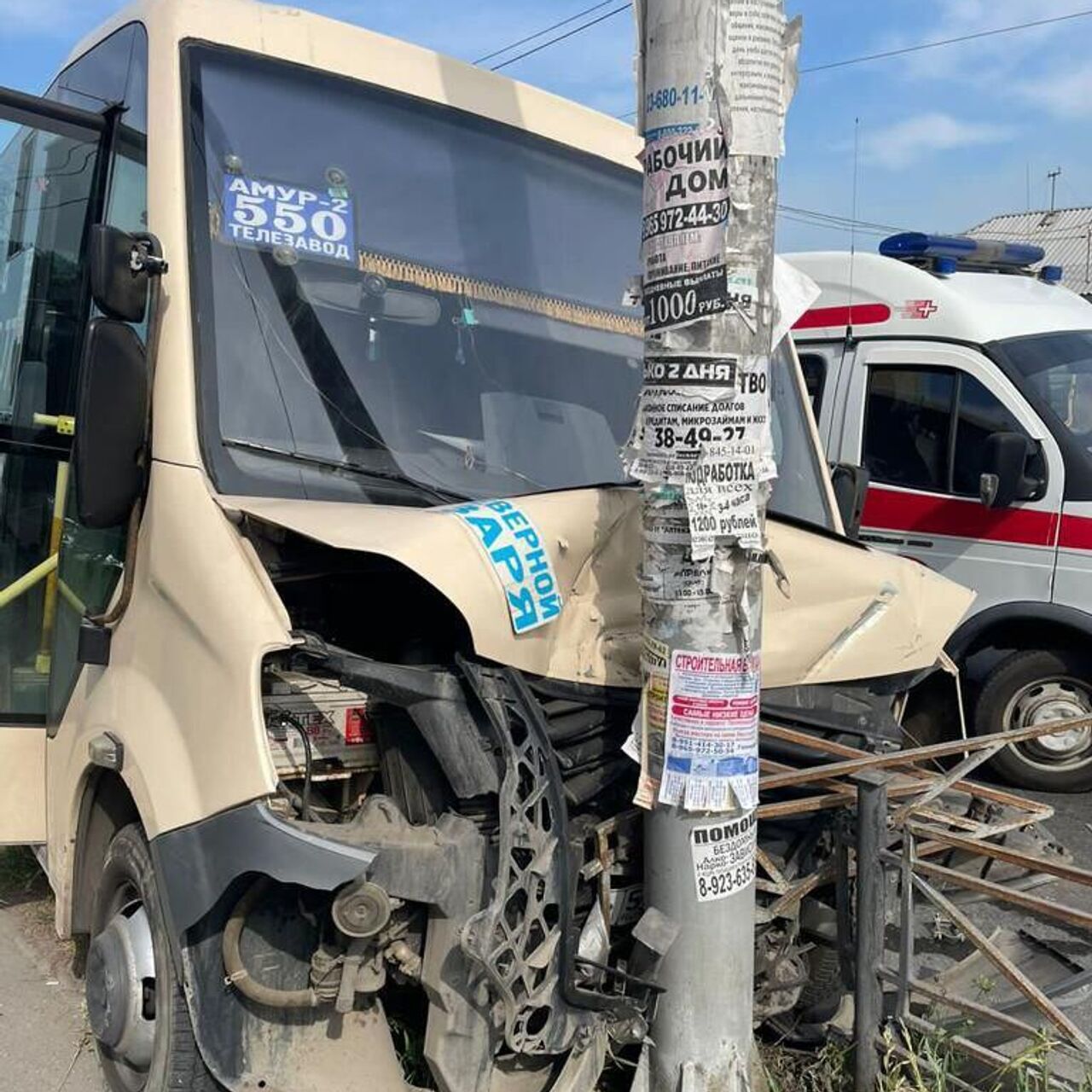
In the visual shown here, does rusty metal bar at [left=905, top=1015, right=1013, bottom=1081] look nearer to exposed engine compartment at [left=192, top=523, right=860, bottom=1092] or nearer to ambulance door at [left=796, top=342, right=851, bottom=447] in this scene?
exposed engine compartment at [left=192, top=523, right=860, bottom=1092]

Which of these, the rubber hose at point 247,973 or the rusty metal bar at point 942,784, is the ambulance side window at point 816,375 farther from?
the rubber hose at point 247,973

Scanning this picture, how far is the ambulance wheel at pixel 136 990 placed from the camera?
2660mm

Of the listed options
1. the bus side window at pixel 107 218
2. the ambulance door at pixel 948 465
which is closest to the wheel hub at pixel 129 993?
the bus side window at pixel 107 218

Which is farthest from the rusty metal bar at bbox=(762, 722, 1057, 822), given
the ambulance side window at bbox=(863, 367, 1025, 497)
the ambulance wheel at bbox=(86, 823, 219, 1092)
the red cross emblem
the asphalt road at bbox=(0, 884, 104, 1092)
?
the red cross emblem

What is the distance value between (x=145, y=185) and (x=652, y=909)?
2.18 meters

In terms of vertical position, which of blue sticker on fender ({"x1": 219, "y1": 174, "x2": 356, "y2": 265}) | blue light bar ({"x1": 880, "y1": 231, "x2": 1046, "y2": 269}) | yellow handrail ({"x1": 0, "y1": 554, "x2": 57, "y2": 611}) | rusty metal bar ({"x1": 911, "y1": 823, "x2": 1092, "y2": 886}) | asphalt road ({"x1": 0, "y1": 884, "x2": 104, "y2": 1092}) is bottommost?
asphalt road ({"x1": 0, "y1": 884, "x2": 104, "y2": 1092})

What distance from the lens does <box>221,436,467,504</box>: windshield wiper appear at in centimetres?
283

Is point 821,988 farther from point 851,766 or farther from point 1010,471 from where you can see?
point 1010,471

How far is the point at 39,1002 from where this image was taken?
3650 mm

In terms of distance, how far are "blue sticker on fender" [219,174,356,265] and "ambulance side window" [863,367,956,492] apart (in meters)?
3.97

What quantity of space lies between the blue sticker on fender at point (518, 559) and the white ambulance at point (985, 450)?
12.6 feet

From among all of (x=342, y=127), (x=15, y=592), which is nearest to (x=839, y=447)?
(x=342, y=127)

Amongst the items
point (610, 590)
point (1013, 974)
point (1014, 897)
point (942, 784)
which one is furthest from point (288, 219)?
point (1013, 974)

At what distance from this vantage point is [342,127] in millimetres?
3283
